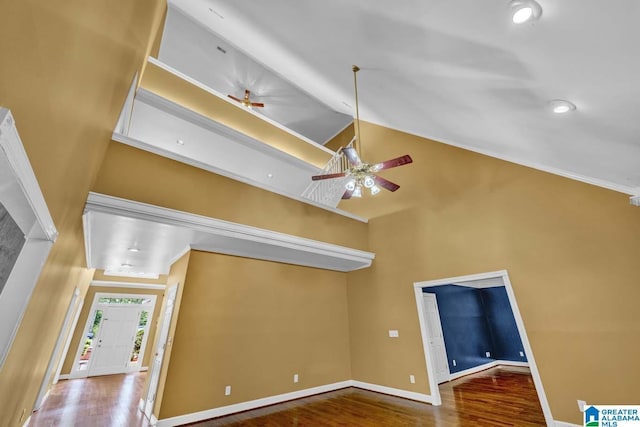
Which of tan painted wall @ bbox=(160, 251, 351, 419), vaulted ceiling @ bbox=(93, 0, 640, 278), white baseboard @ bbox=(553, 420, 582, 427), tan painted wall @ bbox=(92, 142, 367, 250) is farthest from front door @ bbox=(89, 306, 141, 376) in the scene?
white baseboard @ bbox=(553, 420, 582, 427)

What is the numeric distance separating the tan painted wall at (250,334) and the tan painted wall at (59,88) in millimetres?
1743

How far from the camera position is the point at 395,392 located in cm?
484

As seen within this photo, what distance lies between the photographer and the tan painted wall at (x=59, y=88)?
949 millimetres

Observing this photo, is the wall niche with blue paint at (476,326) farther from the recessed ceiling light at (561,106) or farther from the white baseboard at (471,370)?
the recessed ceiling light at (561,106)

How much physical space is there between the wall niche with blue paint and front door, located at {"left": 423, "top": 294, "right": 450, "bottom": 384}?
22cm

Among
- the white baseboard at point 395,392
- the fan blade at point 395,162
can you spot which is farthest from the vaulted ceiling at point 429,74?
the white baseboard at point 395,392

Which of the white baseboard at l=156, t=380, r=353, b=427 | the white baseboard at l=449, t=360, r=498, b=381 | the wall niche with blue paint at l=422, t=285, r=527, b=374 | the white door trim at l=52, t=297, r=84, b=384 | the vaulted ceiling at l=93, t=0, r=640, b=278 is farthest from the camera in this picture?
the wall niche with blue paint at l=422, t=285, r=527, b=374

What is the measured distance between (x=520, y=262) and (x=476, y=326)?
5.18 metres

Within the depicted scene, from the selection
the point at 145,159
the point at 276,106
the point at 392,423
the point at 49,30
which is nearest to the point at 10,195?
the point at 49,30

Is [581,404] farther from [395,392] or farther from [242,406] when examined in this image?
[242,406]

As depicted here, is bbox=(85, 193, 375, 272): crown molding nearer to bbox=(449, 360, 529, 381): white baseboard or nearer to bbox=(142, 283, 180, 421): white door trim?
bbox=(142, 283, 180, 421): white door trim

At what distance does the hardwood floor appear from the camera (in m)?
3.97

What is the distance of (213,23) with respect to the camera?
14.9ft

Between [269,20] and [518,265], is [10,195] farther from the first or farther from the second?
[518,265]
